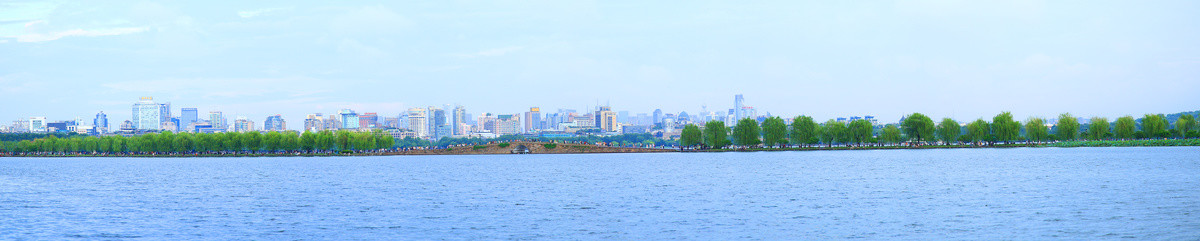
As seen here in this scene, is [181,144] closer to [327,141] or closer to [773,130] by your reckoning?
[327,141]

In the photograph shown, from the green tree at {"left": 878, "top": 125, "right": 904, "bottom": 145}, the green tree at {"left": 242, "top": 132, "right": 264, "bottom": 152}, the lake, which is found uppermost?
the green tree at {"left": 242, "top": 132, "right": 264, "bottom": 152}

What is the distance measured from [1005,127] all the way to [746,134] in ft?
106

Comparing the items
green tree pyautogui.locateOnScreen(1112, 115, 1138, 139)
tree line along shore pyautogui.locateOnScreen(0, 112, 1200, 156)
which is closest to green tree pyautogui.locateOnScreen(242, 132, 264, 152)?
tree line along shore pyautogui.locateOnScreen(0, 112, 1200, 156)

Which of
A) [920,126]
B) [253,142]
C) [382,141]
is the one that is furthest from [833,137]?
[253,142]

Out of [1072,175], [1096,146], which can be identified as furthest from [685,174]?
[1096,146]

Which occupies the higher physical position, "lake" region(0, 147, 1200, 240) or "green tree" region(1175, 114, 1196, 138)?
"green tree" region(1175, 114, 1196, 138)

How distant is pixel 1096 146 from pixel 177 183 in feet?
352

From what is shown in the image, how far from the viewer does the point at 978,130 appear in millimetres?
127188

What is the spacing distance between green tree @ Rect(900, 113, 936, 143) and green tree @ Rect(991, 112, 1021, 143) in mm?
7815

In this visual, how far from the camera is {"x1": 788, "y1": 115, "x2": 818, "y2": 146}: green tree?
414ft

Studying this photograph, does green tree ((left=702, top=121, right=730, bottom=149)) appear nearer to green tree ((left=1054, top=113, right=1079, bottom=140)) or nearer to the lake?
green tree ((left=1054, top=113, right=1079, bottom=140))

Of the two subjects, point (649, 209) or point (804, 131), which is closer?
point (649, 209)

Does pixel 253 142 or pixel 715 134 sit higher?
pixel 253 142

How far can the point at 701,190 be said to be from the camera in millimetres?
44438
